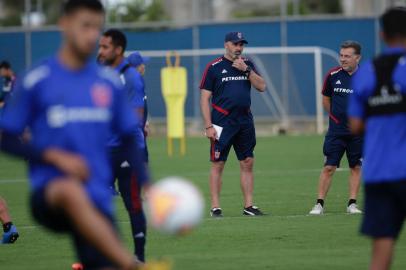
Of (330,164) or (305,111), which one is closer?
(330,164)

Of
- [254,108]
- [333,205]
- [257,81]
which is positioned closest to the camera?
[257,81]

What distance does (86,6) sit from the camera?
623cm

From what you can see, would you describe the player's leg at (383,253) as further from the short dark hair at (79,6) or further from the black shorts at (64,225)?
the short dark hair at (79,6)

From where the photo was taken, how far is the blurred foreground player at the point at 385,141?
6.94 m

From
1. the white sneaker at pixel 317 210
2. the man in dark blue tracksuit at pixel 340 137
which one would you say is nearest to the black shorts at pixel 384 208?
the white sneaker at pixel 317 210

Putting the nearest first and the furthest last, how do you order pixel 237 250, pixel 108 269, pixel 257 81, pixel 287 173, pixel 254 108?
pixel 108 269, pixel 237 250, pixel 257 81, pixel 287 173, pixel 254 108

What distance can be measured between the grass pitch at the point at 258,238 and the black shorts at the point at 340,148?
746mm

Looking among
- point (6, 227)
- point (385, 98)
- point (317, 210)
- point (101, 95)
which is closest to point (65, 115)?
point (101, 95)

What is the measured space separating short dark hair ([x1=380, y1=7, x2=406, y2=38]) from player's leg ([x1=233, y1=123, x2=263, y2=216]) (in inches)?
270

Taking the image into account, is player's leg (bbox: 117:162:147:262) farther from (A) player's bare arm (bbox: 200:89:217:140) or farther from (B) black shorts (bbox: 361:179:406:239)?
(A) player's bare arm (bbox: 200:89:217:140)

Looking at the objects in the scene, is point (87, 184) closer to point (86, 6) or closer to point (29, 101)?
point (29, 101)

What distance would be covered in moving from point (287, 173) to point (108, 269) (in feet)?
48.7

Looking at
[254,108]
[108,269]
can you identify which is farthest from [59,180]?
[254,108]

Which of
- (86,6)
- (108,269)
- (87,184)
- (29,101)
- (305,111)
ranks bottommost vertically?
(305,111)
